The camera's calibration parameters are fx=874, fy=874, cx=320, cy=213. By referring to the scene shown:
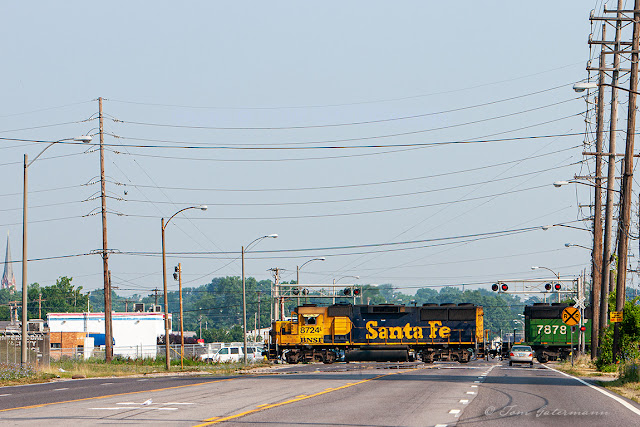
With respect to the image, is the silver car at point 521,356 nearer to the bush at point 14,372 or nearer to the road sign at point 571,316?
the road sign at point 571,316

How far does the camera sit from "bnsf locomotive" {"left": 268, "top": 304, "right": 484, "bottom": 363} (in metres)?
61.7

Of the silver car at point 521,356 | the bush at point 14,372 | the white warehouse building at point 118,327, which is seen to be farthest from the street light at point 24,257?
the white warehouse building at point 118,327

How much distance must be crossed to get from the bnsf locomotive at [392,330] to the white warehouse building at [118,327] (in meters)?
45.4

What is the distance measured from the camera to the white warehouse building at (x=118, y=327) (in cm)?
10456

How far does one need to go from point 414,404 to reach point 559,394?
21.3 feet

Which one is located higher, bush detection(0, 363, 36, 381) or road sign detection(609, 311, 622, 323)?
road sign detection(609, 311, 622, 323)

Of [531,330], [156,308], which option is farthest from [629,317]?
A: [156,308]

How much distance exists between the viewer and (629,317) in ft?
128

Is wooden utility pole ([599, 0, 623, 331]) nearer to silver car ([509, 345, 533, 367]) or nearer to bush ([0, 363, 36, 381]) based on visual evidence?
silver car ([509, 345, 533, 367])

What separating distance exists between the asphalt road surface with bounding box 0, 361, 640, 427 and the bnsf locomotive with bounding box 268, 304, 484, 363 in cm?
3097

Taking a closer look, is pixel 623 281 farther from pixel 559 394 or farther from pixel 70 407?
pixel 70 407

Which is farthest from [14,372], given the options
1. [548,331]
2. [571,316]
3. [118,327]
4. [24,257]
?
[118,327]

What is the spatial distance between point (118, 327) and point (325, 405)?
91556 mm

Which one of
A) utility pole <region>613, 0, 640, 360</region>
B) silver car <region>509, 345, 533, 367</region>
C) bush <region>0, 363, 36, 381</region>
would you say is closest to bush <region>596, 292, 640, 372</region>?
utility pole <region>613, 0, 640, 360</region>
